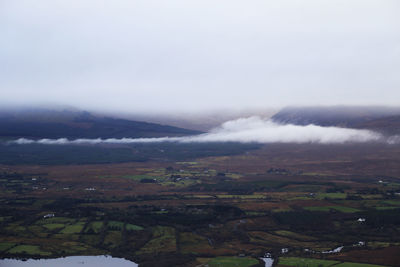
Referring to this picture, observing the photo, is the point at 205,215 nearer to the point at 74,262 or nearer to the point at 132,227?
the point at 132,227

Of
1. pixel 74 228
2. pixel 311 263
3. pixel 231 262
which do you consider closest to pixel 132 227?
pixel 74 228

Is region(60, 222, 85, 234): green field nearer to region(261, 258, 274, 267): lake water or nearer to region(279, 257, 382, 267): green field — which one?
region(261, 258, 274, 267): lake water

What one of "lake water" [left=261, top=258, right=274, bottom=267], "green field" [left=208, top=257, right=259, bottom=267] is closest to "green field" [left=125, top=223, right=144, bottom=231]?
"green field" [left=208, top=257, right=259, bottom=267]

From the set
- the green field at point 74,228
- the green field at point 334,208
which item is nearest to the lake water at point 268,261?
the green field at point 74,228

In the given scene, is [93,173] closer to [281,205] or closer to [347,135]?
[281,205]

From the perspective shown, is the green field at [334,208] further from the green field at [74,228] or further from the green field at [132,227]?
the green field at [74,228]

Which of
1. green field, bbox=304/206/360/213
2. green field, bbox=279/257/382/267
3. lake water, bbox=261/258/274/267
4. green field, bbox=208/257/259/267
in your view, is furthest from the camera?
green field, bbox=304/206/360/213
